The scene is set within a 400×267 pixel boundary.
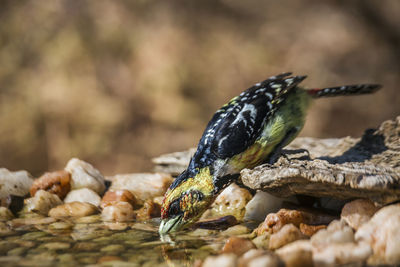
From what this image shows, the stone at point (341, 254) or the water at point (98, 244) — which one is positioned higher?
the water at point (98, 244)

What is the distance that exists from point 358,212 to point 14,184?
303 cm

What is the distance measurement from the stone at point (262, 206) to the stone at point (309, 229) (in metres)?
0.54

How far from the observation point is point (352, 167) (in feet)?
7.24

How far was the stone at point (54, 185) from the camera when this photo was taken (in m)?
3.55

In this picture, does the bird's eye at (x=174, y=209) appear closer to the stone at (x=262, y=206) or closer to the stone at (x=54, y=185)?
the stone at (x=262, y=206)

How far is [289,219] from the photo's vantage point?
247cm

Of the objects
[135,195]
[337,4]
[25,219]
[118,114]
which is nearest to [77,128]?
[118,114]

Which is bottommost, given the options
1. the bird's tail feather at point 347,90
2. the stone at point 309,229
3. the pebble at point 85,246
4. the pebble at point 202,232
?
the stone at point 309,229

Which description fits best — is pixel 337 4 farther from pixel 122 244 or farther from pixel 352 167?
pixel 122 244

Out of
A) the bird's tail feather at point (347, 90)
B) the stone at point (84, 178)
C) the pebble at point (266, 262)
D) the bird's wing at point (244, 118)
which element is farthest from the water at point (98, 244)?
the bird's tail feather at point (347, 90)

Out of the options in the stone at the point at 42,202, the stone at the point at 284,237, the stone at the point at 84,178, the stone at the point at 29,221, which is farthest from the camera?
the stone at the point at 84,178

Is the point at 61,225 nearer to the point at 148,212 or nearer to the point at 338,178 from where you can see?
the point at 148,212

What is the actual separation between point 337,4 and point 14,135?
5.67 meters

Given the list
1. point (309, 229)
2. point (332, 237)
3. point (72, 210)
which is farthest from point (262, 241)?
point (72, 210)
